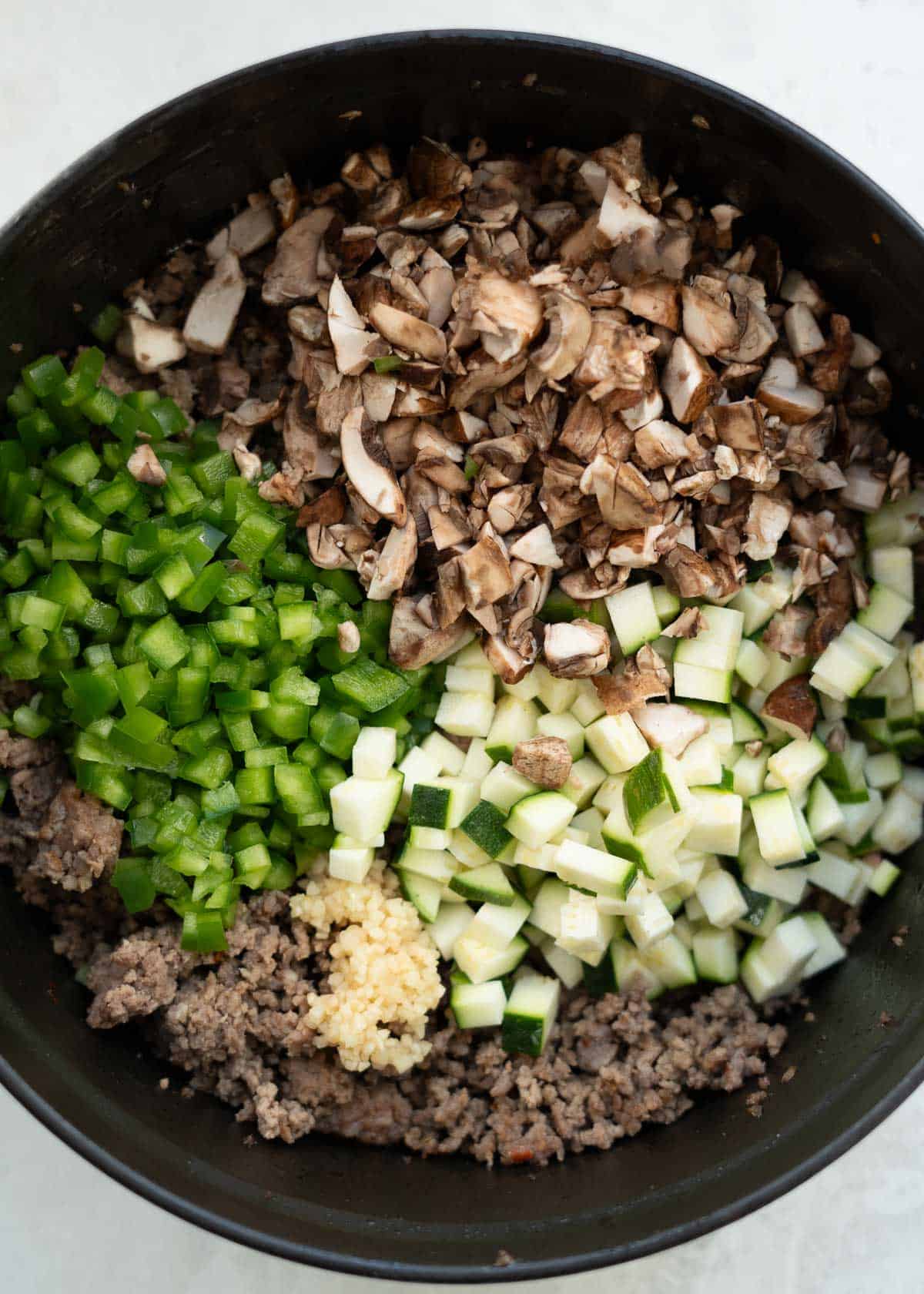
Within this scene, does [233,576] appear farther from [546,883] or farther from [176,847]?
[546,883]

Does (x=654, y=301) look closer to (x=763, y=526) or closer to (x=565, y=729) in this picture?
(x=763, y=526)

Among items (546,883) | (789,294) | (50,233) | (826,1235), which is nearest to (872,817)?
(546,883)

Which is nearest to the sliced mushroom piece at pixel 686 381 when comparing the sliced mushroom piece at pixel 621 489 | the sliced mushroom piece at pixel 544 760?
the sliced mushroom piece at pixel 621 489

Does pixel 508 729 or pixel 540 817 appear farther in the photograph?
pixel 508 729

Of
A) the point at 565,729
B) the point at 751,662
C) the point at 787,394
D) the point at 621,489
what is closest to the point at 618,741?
the point at 565,729

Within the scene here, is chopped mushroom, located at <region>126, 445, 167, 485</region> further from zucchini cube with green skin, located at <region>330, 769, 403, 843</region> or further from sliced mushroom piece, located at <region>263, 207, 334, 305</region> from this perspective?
zucchini cube with green skin, located at <region>330, 769, 403, 843</region>

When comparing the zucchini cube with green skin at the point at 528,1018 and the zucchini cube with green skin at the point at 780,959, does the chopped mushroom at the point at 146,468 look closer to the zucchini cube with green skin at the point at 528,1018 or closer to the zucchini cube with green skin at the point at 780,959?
the zucchini cube with green skin at the point at 528,1018
